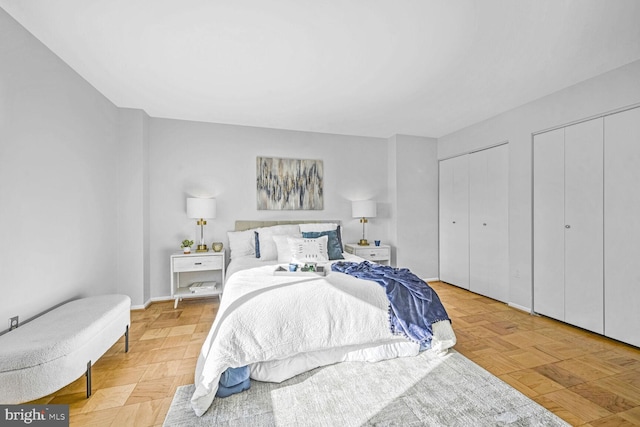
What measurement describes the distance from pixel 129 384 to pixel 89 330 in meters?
0.49

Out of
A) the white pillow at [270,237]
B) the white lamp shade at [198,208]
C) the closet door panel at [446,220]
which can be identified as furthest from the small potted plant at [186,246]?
the closet door panel at [446,220]

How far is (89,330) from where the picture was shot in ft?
6.34

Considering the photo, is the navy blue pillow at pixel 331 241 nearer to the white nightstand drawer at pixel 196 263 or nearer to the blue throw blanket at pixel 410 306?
the blue throw blanket at pixel 410 306

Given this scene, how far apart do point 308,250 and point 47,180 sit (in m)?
2.43

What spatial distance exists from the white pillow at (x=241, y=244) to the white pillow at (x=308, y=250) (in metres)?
0.69

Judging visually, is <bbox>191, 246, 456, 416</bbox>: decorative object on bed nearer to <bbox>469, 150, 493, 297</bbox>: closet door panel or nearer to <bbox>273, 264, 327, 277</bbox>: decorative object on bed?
<bbox>273, 264, 327, 277</bbox>: decorative object on bed

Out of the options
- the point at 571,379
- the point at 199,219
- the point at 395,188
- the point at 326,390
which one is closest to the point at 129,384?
the point at 326,390

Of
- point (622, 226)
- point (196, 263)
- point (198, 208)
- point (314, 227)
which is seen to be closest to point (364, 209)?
point (314, 227)

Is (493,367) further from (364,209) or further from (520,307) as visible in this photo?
(364,209)

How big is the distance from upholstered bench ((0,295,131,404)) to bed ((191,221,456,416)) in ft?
2.38

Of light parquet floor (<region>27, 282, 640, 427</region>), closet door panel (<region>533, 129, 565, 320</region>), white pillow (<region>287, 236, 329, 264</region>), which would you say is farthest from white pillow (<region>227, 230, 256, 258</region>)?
closet door panel (<region>533, 129, 565, 320</region>)

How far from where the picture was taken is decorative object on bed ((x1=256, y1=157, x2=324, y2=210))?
429 centimetres

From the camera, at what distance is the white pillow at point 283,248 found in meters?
3.46

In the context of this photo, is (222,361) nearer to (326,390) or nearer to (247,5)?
(326,390)
